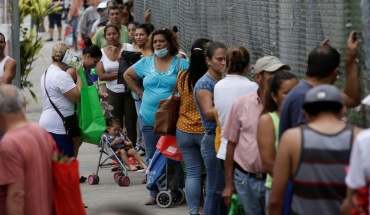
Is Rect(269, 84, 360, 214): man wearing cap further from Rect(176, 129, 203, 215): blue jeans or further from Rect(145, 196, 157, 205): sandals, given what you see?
Rect(145, 196, 157, 205): sandals

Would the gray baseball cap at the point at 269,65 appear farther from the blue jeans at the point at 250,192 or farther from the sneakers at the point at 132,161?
the sneakers at the point at 132,161

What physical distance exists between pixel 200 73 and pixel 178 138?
658 mm

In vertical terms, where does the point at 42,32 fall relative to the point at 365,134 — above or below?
below

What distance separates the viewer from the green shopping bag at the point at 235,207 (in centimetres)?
775

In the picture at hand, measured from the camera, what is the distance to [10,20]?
15.7 metres

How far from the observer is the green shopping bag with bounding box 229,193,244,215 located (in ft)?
25.4

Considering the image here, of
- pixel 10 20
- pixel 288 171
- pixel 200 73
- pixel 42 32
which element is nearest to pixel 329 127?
pixel 288 171

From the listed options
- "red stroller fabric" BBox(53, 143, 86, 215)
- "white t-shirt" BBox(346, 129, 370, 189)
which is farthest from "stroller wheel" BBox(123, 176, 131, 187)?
"white t-shirt" BBox(346, 129, 370, 189)

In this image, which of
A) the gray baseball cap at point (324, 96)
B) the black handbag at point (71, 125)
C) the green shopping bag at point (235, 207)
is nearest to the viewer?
the gray baseball cap at point (324, 96)

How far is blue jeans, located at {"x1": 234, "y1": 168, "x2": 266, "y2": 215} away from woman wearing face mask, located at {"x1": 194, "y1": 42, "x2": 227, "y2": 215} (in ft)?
4.44

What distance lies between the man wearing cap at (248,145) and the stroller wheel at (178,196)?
3.73m

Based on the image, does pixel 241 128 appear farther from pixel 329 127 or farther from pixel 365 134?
pixel 365 134

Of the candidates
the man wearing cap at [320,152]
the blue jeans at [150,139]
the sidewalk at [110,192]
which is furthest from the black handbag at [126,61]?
the man wearing cap at [320,152]

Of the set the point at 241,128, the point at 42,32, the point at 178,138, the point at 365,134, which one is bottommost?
the point at 42,32
